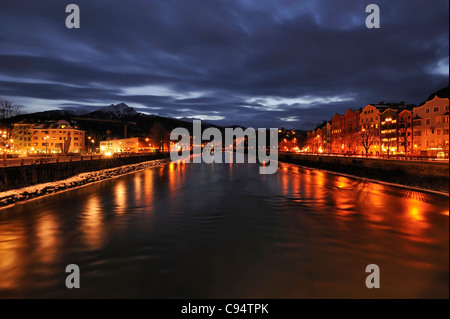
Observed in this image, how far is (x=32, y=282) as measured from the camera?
7602mm

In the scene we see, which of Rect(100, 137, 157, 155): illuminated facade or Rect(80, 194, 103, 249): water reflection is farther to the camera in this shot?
Rect(100, 137, 157, 155): illuminated facade

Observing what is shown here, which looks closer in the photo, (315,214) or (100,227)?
(100,227)

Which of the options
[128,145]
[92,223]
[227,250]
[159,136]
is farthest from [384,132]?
[128,145]

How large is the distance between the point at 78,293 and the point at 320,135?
126 metres

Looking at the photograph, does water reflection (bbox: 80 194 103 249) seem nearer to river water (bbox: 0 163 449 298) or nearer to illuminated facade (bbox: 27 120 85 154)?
river water (bbox: 0 163 449 298)

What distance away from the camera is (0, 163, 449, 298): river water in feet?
22.5

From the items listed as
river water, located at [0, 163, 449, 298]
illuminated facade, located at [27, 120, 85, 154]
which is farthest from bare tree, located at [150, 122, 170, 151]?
river water, located at [0, 163, 449, 298]

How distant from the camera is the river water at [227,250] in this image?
22.5ft

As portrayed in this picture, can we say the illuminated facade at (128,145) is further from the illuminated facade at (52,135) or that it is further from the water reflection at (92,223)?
the water reflection at (92,223)

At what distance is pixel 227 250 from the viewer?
10.2 m

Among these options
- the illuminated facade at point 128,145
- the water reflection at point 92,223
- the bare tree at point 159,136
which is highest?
the bare tree at point 159,136

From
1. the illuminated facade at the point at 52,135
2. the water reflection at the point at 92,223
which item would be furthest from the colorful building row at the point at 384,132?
the illuminated facade at the point at 52,135
